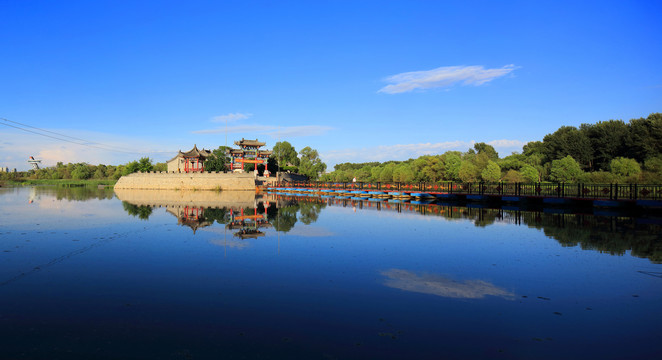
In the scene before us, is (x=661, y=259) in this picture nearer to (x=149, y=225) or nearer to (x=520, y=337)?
(x=520, y=337)

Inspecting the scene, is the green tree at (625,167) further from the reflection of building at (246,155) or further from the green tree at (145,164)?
the green tree at (145,164)

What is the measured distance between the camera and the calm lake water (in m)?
4.99

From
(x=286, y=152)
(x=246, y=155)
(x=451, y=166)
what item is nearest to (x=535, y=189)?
(x=451, y=166)

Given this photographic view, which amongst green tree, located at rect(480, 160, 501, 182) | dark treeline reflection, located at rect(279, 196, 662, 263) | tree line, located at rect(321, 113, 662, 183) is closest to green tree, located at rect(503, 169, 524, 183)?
tree line, located at rect(321, 113, 662, 183)

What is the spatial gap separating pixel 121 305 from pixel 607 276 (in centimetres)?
935

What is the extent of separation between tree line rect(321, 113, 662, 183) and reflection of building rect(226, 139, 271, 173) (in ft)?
99.8

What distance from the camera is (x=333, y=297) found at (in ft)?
22.8

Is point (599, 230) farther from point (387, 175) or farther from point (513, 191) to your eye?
point (387, 175)

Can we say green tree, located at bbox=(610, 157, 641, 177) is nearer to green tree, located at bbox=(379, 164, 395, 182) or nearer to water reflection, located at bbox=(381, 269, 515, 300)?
water reflection, located at bbox=(381, 269, 515, 300)

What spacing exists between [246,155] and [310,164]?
26.7 m

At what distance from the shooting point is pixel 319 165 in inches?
3578

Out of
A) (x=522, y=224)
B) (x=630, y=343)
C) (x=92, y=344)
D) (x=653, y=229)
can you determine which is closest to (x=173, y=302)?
(x=92, y=344)

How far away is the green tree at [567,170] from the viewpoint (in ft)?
166

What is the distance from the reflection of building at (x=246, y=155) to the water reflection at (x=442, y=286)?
5592 centimetres
